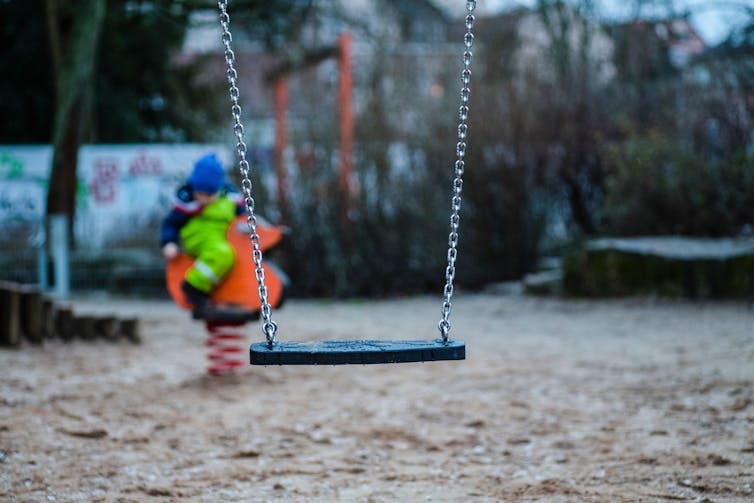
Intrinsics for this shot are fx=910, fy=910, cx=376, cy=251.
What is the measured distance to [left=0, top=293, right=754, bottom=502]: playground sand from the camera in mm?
3359

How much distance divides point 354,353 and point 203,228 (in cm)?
289

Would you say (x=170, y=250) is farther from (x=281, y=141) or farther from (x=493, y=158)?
(x=493, y=158)

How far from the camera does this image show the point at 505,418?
4.50 meters

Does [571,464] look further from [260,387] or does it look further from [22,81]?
[22,81]

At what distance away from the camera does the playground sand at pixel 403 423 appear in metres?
3.36

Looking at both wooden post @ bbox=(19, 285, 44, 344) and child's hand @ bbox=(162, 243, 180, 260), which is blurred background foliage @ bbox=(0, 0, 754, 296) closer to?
wooden post @ bbox=(19, 285, 44, 344)

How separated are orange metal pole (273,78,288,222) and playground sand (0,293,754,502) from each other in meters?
4.28

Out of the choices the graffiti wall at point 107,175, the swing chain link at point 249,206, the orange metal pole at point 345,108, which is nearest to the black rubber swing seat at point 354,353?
the swing chain link at point 249,206

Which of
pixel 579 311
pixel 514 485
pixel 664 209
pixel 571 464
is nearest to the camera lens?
pixel 514 485

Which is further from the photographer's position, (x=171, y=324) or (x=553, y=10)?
(x=553, y=10)

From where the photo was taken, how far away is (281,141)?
1158 centimetres

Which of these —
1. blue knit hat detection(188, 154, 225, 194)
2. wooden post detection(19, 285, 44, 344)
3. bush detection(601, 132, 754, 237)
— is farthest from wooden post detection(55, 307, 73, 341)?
bush detection(601, 132, 754, 237)

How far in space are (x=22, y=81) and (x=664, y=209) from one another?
1100cm

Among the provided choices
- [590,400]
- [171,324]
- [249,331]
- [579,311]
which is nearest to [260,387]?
[590,400]
